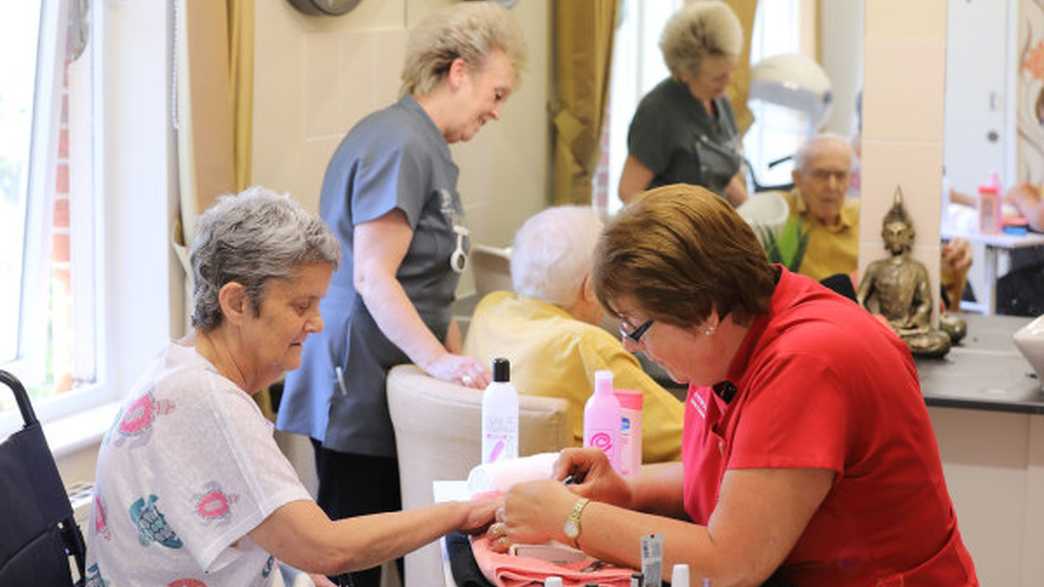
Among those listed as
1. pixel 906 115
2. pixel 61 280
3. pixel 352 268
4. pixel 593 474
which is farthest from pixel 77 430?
pixel 906 115

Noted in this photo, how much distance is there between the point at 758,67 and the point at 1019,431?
1188 millimetres

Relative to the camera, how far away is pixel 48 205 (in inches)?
122

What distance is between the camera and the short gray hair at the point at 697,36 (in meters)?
3.77

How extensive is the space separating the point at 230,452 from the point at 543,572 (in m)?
0.44

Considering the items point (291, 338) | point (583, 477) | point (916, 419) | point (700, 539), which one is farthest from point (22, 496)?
point (916, 419)

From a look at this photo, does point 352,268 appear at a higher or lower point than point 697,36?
lower

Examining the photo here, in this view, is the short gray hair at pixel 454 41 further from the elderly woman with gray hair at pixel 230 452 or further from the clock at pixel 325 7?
the elderly woman with gray hair at pixel 230 452

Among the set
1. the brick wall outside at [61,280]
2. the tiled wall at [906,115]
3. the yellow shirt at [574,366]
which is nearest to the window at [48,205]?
the brick wall outside at [61,280]

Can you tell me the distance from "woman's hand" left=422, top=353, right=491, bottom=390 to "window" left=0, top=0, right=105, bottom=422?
0.83m

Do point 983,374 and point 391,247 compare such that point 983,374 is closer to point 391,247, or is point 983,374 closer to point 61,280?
point 391,247

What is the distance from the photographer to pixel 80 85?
10.4ft

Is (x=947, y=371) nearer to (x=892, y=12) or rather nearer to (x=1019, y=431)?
(x=1019, y=431)

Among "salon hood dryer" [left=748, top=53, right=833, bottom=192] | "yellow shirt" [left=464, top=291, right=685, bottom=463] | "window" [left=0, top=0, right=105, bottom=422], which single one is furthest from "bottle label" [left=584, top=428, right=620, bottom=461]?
"salon hood dryer" [left=748, top=53, right=833, bottom=192]

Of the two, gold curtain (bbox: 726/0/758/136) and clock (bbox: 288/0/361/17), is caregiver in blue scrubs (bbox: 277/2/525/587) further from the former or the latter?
gold curtain (bbox: 726/0/758/136)
